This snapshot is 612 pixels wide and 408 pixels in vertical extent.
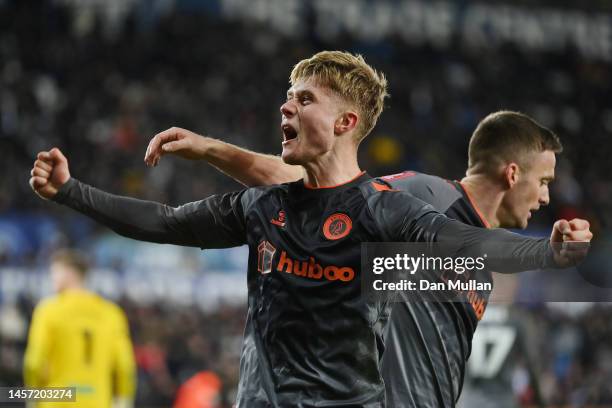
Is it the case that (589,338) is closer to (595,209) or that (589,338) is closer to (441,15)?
(595,209)

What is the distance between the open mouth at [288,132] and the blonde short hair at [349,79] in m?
0.18

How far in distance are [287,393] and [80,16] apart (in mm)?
16434

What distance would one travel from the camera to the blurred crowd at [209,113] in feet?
42.7

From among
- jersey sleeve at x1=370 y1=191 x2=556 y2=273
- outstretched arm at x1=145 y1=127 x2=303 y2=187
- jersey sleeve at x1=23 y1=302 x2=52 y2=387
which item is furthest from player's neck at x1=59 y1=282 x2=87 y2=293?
jersey sleeve at x1=370 y1=191 x2=556 y2=273

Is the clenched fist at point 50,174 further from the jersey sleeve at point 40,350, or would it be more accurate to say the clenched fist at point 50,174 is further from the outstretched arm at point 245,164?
the jersey sleeve at point 40,350

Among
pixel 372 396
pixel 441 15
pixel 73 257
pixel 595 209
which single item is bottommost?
pixel 372 396

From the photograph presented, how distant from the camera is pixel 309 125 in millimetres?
A: 2971

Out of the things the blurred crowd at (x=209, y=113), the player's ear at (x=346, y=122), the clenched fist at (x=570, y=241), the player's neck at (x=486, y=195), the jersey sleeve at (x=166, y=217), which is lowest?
the clenched fist at (x=570, y=241)

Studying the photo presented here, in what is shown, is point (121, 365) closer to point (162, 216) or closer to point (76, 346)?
point (76, 346)

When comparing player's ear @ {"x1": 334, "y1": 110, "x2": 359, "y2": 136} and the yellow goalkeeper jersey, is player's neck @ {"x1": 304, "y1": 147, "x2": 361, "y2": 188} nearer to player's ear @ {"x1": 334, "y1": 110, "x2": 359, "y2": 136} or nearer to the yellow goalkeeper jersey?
player's ear @ {"x1": 334, "y1": 110, "x2": 359, "y2": 136}

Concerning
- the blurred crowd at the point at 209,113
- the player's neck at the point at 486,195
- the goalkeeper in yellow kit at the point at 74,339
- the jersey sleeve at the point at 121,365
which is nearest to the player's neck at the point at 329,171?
the player's neck at the point at 486,195

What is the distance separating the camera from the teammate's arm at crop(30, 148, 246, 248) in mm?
3096

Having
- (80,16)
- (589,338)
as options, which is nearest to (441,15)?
(80,16)

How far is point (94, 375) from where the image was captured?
755 centimetres
